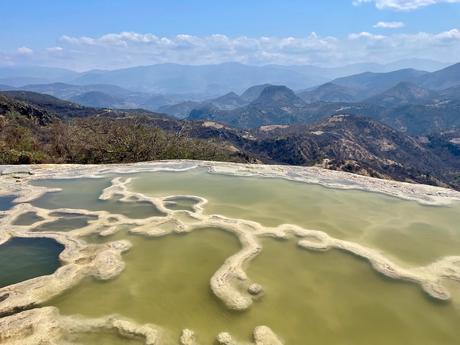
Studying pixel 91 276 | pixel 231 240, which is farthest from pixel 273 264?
pixel 91 276

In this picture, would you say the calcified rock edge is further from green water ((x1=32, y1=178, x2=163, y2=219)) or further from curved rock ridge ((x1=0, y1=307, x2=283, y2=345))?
green water ((x1=32, y1=178, x2=163, y2=219))

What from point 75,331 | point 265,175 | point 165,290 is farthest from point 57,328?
point 265,175

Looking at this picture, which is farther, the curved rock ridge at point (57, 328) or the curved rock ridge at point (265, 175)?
the curved rock ridge at point (265, 175)

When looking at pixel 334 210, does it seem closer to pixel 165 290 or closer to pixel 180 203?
pixel 180 203

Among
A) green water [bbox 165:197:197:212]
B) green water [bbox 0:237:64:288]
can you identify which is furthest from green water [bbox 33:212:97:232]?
green water [bbox 165:197:197:212]

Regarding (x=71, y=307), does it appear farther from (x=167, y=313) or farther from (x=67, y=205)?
(x=67, y=205)

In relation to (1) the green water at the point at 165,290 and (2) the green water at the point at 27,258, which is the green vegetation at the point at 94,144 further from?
(1) the green water at the point at 165,290

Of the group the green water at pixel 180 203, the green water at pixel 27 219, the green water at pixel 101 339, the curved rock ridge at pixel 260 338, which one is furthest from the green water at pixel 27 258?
the curved rock ridge at pixel 260 338
